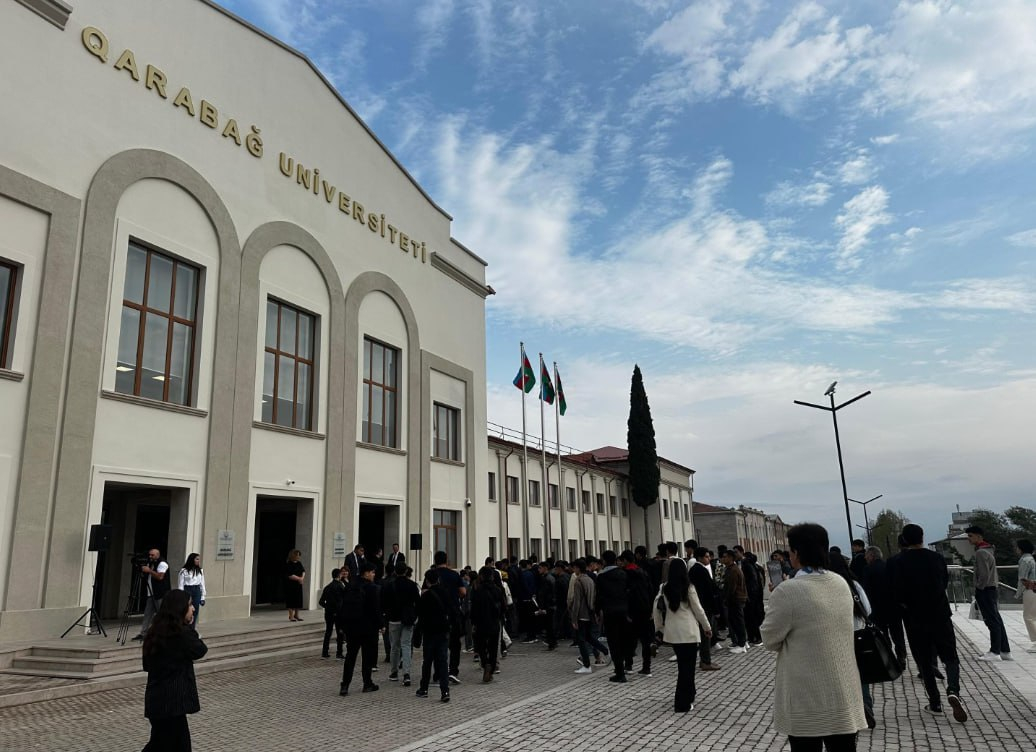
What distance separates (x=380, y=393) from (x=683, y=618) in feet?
53.7

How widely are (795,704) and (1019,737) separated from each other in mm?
4024

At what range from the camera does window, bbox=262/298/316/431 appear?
1906cm

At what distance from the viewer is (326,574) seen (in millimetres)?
19562

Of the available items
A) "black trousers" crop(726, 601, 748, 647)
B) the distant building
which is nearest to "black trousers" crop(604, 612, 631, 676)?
"black trousers" crop(726, 601, 748, 647)

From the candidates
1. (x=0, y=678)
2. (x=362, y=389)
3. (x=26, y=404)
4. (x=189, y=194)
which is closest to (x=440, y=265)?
(x=362, y=389)

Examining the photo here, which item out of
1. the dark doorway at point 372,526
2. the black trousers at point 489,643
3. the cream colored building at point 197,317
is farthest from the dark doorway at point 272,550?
the black trousers at point 489,643

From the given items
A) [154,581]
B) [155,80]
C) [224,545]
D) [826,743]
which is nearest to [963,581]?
[826,743]

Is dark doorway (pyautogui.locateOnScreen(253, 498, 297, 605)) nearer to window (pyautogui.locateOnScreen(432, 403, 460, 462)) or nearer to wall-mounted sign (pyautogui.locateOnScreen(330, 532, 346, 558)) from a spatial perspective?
wall-mounted sign (pyautogui.locateOnScreen(330, 532, 346, 558))

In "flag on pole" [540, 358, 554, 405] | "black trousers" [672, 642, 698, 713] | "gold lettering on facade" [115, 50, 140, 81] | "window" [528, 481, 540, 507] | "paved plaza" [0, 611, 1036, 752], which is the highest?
"gold lettering on facade" [115, 50, 140, 81]

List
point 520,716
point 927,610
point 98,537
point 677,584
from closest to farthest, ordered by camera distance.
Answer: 1. point 927,610
2. point 520,716
3. point 677,584
4. point 98,537

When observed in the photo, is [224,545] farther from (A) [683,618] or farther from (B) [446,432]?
(A) [683,618]

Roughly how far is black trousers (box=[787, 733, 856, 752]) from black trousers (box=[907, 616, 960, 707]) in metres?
3.88

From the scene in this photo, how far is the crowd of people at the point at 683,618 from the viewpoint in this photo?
4273mm

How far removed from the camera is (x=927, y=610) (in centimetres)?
731
